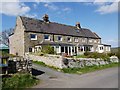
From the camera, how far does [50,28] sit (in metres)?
44.8

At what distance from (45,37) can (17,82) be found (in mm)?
27940

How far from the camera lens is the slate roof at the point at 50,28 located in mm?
40469

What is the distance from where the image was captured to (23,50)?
38.8 m

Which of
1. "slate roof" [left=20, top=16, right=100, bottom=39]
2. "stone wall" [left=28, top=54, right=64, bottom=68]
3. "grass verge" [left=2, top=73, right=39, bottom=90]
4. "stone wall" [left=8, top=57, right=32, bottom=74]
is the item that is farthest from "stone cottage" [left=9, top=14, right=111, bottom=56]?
"grass verge" [left=2, top=73, right=39, bottom=90]

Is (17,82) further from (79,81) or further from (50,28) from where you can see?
(50,28)

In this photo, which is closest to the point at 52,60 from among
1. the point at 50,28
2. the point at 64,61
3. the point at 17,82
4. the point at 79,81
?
the point at 64,61

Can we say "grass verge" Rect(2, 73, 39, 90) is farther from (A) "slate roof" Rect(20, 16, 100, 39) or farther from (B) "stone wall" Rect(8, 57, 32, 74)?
(A) "slate roof" Rect(20, 16, 100, 39)

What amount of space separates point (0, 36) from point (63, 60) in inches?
1985

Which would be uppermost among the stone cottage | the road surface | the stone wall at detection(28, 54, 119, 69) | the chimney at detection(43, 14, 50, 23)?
the chimney at detection(43, 14, 50, 23)

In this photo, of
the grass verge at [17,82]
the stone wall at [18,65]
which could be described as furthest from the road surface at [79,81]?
the stone wall at [18,65]

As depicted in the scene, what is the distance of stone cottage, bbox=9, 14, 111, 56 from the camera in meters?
39.1

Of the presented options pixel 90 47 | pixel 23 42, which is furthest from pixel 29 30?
pixel 90 47

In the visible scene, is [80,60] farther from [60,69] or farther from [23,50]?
[23,50]

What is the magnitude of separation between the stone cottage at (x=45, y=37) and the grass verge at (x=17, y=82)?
22.1 meters
